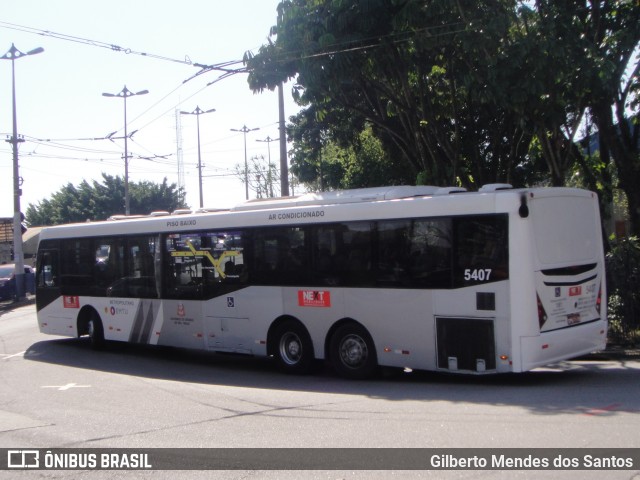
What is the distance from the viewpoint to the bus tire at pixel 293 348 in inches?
505

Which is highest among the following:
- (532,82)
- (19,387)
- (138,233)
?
(532,82)

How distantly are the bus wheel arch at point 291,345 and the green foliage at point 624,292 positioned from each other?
6513 millimetres

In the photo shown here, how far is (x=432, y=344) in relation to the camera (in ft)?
36.1

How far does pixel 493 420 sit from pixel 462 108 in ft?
52.1

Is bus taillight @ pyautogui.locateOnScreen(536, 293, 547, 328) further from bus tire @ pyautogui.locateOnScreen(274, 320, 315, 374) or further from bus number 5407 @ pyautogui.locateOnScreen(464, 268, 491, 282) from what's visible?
bus tire @ pyautogui.locateOnScreen(274, 320, 315, 374)

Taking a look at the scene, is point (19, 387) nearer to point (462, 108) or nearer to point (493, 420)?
point (493, 420)

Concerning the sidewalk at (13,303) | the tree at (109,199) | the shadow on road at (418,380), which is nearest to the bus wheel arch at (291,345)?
the shadow on road at (418,380)

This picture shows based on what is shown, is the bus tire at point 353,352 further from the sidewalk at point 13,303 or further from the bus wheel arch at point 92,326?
the sidewalk at point 13,303

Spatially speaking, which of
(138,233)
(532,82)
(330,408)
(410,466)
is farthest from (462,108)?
(410,466)

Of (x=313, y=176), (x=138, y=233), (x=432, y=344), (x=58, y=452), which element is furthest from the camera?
(x=313, y=176)

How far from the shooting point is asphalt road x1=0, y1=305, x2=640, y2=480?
7.41 m

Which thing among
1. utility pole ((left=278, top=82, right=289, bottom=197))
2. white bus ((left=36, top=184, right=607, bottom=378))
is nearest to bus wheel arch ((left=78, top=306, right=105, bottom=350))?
white bus ((left=36, top=184, right=607, bottom=378))

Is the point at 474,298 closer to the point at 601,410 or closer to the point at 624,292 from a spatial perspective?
the point at 601,410

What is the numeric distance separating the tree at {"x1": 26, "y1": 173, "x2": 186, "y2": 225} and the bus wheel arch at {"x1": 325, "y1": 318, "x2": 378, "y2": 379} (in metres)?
51.5
